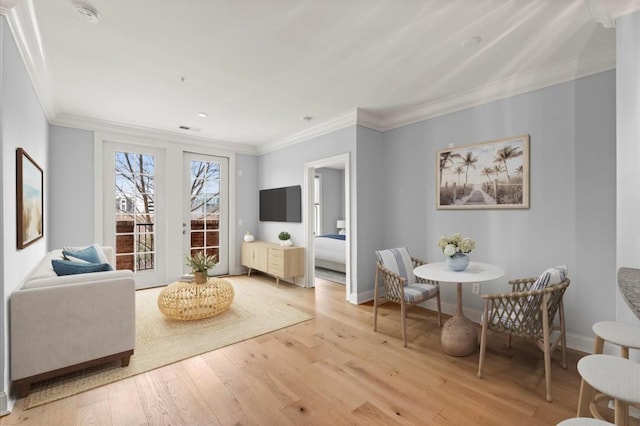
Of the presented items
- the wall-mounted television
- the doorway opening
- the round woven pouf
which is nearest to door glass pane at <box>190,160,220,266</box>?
the wall-mounted television

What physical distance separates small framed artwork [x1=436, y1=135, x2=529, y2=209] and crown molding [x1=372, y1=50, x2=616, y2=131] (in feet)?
1.54

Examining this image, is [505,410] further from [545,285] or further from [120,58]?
[120,58]

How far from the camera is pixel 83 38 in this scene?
2.31 metres

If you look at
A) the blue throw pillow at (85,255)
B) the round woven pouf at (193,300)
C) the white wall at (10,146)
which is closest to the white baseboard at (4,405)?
the white wall at (10,146)

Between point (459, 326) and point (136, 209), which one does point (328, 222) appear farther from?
point (459, 326)

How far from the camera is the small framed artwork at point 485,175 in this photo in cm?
303

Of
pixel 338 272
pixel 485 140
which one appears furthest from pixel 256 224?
pixel 485 140

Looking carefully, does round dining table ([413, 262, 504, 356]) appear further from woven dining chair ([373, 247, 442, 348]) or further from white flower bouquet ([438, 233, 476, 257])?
woven dining chair ([373, 247, 442, 348])

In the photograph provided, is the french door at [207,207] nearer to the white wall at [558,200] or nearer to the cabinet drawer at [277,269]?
the cabinet drawer at [277,269]

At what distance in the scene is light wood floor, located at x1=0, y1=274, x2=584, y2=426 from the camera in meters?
1.85

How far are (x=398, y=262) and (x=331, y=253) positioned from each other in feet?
8.31

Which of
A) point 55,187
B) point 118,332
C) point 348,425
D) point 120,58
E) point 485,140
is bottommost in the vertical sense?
point 348,425

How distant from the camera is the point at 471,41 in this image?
2.36m

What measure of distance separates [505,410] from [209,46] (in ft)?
10.9
